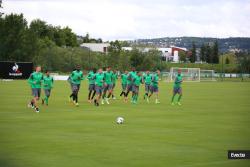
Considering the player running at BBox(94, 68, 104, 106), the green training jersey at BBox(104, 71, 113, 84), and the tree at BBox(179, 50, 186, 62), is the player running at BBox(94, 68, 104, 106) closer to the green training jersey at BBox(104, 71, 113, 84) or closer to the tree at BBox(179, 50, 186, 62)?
the green training jersey at BBox(104, 71, 113, 84)

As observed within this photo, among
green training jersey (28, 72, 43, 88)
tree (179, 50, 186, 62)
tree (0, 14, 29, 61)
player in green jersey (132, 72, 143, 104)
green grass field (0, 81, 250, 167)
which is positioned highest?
tree (0, 14, 29, 61)

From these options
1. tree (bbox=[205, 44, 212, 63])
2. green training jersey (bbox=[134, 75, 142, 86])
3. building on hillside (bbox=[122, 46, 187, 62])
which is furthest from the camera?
building on hillside (bbox=[122, 46, 187, 62])

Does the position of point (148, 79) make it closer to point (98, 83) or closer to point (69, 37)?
point (98, 83)

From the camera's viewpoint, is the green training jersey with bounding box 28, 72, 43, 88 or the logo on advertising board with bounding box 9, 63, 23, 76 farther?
the logo on advertising board with bounding box 9, 63, 23, 76

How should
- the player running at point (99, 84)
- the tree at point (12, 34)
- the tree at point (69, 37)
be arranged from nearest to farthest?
the player running at point (99, 84) < the tree at point (12, 34) < the tree at point (69, 37)

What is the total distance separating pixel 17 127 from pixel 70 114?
6210 millimetres

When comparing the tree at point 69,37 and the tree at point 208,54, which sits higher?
the tree at point 69,37

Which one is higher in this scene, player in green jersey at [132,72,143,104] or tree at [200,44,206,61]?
tree at [200,44,206,61]

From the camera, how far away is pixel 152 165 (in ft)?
41.6

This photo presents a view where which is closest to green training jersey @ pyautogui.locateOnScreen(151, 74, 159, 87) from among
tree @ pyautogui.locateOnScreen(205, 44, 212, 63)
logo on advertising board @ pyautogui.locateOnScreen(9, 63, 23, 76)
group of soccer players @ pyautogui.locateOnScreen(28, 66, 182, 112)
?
group of soccer players @ pyautogui.locateOnScreen(28, 66, 182, 112)

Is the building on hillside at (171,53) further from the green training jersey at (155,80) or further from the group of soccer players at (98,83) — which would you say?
the group of soccer players at (98,83)

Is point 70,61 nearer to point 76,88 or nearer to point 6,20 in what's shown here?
point 6,20

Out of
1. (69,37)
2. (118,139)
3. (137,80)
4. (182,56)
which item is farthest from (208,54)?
(118,139)

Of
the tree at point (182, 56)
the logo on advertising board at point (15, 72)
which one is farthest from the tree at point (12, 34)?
the tree at point (182, 56)
